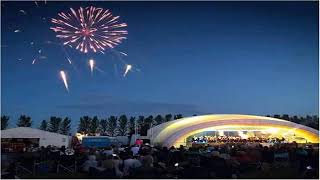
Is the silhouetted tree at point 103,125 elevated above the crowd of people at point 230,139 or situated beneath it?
elevated above

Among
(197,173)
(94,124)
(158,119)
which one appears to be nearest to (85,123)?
(94,124)

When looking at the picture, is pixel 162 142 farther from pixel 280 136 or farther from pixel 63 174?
pixel 63 174

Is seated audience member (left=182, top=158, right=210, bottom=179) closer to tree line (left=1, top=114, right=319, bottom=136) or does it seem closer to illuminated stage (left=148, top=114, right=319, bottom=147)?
illuminated stage (left=148, top=114, right=319, bottom=147)

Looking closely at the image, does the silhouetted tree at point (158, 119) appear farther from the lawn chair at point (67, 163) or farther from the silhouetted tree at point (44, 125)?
the lawn chair at point (67, 163)

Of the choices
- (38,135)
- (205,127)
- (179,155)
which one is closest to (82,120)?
(205,127)

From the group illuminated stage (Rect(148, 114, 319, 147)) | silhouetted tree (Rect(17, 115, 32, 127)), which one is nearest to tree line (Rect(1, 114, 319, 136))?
silhouetted tree (Rect(17, 115, 32, 127))

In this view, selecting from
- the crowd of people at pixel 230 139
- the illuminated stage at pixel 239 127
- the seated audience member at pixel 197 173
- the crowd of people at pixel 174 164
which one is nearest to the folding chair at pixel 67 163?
the crowd of people at pixel 174 164

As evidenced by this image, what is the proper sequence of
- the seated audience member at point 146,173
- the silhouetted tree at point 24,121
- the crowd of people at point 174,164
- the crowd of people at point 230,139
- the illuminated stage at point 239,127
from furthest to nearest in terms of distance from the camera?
the silhouetted tree at point 24,121, the illuminated stage at point 239,127, the crowd of people at point 230,139, the crowd of people at point 174,164, the seated audience member at point 146,173

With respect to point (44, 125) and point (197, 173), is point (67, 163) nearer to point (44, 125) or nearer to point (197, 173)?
point (197, 173)

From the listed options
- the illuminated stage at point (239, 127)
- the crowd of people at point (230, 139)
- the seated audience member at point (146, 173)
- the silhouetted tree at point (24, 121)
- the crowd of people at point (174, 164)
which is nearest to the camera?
the seated audience member at point (146, 173)

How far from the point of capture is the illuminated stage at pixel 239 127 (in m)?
43.9

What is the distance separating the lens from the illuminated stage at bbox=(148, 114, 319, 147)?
43.9 m

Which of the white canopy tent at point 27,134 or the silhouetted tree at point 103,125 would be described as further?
the silhouetted tree at point 103,125

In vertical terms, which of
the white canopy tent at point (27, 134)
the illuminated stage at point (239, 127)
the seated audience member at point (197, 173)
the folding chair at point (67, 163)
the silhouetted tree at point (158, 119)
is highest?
the silhouetted tree at point (158, 119)
